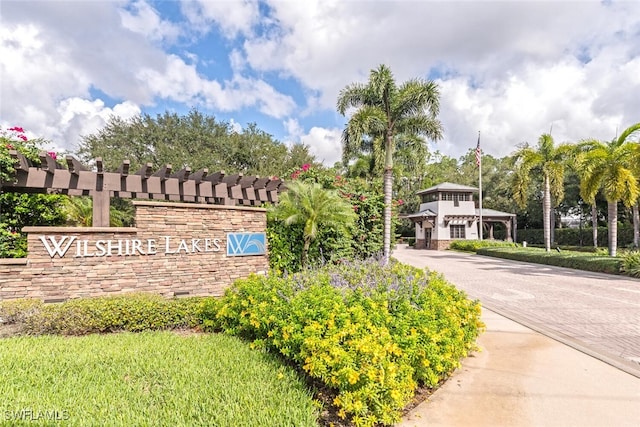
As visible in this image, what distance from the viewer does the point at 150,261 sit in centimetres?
745

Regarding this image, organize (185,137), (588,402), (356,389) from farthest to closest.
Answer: (185,137) < (588,402) < (356,389)

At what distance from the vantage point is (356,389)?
2818 millimetres

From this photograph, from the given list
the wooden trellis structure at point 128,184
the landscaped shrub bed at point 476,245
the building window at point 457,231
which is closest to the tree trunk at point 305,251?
the wooden trellis structure at point 128,184

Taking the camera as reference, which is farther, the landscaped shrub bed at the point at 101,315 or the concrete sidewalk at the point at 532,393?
the landscaped shrub bed at the point at 101,315

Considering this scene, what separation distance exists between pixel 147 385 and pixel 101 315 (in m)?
2.39

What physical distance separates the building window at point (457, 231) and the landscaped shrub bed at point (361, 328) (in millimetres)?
27450

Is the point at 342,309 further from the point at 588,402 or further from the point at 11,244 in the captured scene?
the point at 11,244

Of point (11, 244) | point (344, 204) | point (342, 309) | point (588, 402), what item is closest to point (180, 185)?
point (11, 244)

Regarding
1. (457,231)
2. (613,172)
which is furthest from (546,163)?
(457,231)

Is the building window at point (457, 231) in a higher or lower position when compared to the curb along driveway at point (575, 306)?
higher

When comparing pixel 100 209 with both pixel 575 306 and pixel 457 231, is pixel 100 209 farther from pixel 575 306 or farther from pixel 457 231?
pixel 457 231

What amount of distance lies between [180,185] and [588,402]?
A: 28.6 ft

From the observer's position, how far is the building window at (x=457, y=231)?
101 feet

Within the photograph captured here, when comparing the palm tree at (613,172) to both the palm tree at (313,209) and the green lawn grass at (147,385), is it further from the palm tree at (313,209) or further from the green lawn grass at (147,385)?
the green lawn grass at (147,385)
